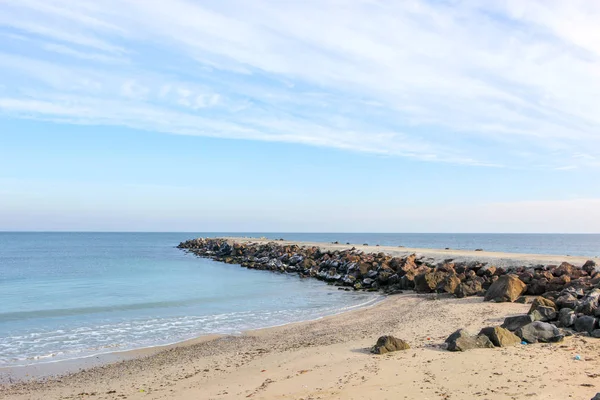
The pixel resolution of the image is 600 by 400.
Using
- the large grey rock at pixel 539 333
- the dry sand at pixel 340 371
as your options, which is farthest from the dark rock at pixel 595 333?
the large grey rock at pixel 539 333

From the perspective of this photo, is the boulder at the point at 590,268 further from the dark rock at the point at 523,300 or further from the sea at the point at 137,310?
the sea at the point at 137,310

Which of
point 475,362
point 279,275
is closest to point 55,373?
point 475,362

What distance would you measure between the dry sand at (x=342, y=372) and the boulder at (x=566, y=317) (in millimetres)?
805

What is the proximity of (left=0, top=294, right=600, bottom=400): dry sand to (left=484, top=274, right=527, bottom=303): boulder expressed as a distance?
2813mm

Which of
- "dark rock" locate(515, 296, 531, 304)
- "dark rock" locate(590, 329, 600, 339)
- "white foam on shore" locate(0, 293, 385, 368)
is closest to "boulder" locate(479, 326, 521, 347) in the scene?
"dark rock" locate(590, 329, 600, 339)

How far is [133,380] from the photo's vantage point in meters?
8.50

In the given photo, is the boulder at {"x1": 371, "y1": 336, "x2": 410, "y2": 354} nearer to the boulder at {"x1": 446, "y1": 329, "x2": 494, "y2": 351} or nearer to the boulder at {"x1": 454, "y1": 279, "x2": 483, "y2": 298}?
the boulder at {"x1": 446, "y1": 329, "x2": 494, "y2": 351}

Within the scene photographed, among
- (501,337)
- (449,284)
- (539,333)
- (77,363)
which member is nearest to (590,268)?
(449,284)

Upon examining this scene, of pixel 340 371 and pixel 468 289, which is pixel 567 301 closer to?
pixel 468 289

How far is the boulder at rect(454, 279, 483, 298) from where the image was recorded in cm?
1648

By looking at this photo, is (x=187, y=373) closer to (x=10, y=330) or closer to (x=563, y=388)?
(x=563, y=388)

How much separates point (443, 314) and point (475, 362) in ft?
19.6

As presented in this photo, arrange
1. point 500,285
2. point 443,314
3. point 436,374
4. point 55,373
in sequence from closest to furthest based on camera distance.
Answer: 1. point 436,374
2. point 55,373
3. point 443,314
4. point 500,285

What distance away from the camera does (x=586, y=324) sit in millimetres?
9078
